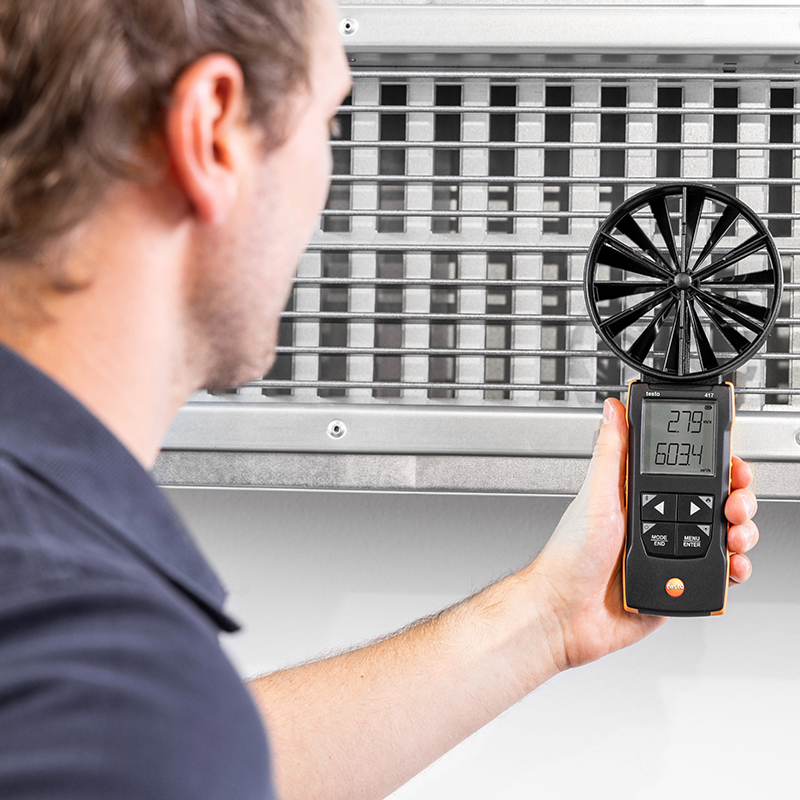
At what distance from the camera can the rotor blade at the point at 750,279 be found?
2.46ft

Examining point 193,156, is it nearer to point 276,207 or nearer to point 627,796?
point 276,207

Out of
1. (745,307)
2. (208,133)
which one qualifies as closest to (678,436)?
(745,307)

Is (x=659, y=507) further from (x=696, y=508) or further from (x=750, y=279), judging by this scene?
(x=750, y=279)

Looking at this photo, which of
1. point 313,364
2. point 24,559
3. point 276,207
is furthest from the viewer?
point 313,364

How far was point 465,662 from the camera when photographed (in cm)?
79

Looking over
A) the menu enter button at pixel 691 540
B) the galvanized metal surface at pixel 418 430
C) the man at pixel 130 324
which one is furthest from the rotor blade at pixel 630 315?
the man at pixel 130 324

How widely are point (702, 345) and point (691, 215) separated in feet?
0.44

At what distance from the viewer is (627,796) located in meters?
0.95

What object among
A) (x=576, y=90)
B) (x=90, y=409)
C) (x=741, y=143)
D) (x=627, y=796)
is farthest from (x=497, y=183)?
(x=627, y=796)

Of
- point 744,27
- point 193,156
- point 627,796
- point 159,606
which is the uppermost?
point 744,27

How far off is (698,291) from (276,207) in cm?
48

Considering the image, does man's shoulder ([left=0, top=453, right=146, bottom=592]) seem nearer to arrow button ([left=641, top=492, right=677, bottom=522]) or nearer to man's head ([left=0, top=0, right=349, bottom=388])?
man's head ([left=0, top=0, right=349, bottom=388])

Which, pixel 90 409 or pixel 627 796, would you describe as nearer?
pixel 90 409

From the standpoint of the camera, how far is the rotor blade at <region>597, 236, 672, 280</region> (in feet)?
2.48
